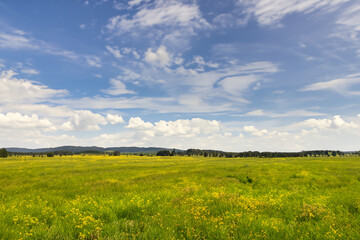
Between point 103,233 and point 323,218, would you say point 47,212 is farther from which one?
point 323,218

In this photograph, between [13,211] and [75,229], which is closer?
[75,229]

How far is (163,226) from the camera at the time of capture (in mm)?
5789

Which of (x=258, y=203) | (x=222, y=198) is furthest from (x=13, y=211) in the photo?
(x=258, y=203)

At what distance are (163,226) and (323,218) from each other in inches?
213


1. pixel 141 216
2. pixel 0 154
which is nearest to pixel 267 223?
pixel 141 216

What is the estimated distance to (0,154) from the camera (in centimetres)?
11994

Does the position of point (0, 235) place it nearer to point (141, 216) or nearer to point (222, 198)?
point (141, 216)

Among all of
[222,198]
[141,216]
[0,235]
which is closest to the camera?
[0,235]

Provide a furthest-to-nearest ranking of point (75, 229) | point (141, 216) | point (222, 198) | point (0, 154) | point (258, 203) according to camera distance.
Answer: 1. point (0, 154)
2. point (222, 198)
3. point (258, 203)
4. point (141, 216)
5. point (75, 229)

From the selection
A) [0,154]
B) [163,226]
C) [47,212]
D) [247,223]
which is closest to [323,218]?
[247,223]

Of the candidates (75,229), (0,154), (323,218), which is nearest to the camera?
(75,229)

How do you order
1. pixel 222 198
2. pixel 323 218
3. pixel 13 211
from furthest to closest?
pixel 222 198 < pixel 13 211 < pixel 323 218

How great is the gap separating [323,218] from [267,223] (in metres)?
2.18

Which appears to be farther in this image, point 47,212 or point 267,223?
point 47,212
